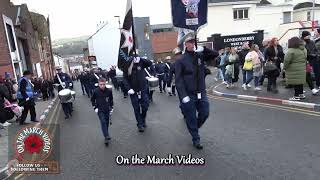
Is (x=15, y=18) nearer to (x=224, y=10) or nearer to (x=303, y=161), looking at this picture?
(x=224, y=10)

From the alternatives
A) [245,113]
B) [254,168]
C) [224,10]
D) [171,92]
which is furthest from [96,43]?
[254,168]

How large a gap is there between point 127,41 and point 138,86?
3.85 feet

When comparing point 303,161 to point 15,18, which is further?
point 15,18

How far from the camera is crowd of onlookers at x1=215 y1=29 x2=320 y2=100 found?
10.7 meters

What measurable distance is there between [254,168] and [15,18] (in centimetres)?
3374

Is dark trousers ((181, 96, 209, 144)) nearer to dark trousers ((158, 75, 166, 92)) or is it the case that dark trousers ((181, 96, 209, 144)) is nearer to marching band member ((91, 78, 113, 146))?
marching band member ((91, 78, 113, 146))

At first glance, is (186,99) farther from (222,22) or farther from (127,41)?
(222,22)

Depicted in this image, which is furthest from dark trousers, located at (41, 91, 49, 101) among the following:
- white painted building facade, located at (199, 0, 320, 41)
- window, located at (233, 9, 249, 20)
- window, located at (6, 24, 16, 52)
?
window, located at (233, 9, 249, 20)

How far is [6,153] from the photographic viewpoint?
8547 mm

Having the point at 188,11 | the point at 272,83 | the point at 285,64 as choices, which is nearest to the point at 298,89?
the point at 285,64

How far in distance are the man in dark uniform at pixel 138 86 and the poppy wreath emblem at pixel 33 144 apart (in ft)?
8.07

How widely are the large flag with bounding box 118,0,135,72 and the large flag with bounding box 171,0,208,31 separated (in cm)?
154

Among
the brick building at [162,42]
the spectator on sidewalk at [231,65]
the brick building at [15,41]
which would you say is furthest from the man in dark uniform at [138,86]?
the brick building at [162,42]

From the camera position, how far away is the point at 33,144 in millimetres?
8406
